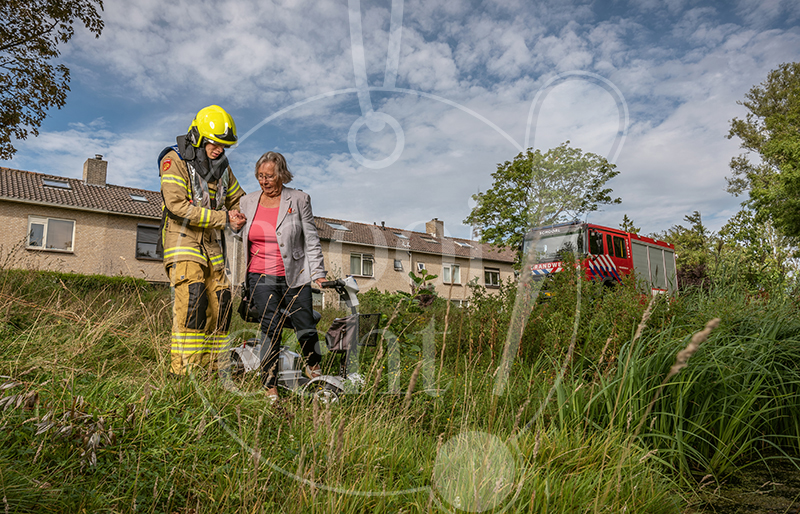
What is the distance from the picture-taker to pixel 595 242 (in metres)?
12.8

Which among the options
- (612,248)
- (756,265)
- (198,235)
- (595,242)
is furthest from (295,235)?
(612,248)

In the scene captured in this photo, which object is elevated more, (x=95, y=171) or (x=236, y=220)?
(x=95, y=171)

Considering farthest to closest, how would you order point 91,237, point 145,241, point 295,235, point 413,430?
1. point 145,241
2. point 91,237
3. point 295,235
4. point 413,430

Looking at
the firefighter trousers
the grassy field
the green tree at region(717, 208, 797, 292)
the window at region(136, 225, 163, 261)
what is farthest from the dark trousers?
the window at region(136, 225, 163, 261)

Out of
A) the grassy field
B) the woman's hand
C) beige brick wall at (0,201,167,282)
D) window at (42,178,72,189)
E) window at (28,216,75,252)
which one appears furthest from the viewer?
window at (42,178,72,189)

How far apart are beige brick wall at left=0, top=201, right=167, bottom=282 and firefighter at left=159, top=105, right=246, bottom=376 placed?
18.8m

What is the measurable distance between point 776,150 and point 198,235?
21.6m

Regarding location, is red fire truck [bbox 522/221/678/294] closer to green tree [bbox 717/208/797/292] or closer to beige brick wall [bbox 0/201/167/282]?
green tree [bbox 717/208/797/292]

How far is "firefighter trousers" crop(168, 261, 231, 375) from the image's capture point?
312cm

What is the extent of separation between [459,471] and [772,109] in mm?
31267

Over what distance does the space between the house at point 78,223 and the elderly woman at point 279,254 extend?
18400 mm

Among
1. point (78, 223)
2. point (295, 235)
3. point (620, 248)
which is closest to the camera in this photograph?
point (295, 235)

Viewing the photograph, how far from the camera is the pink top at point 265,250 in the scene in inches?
140

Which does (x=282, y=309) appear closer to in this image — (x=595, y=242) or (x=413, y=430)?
(x=413, y=430)
